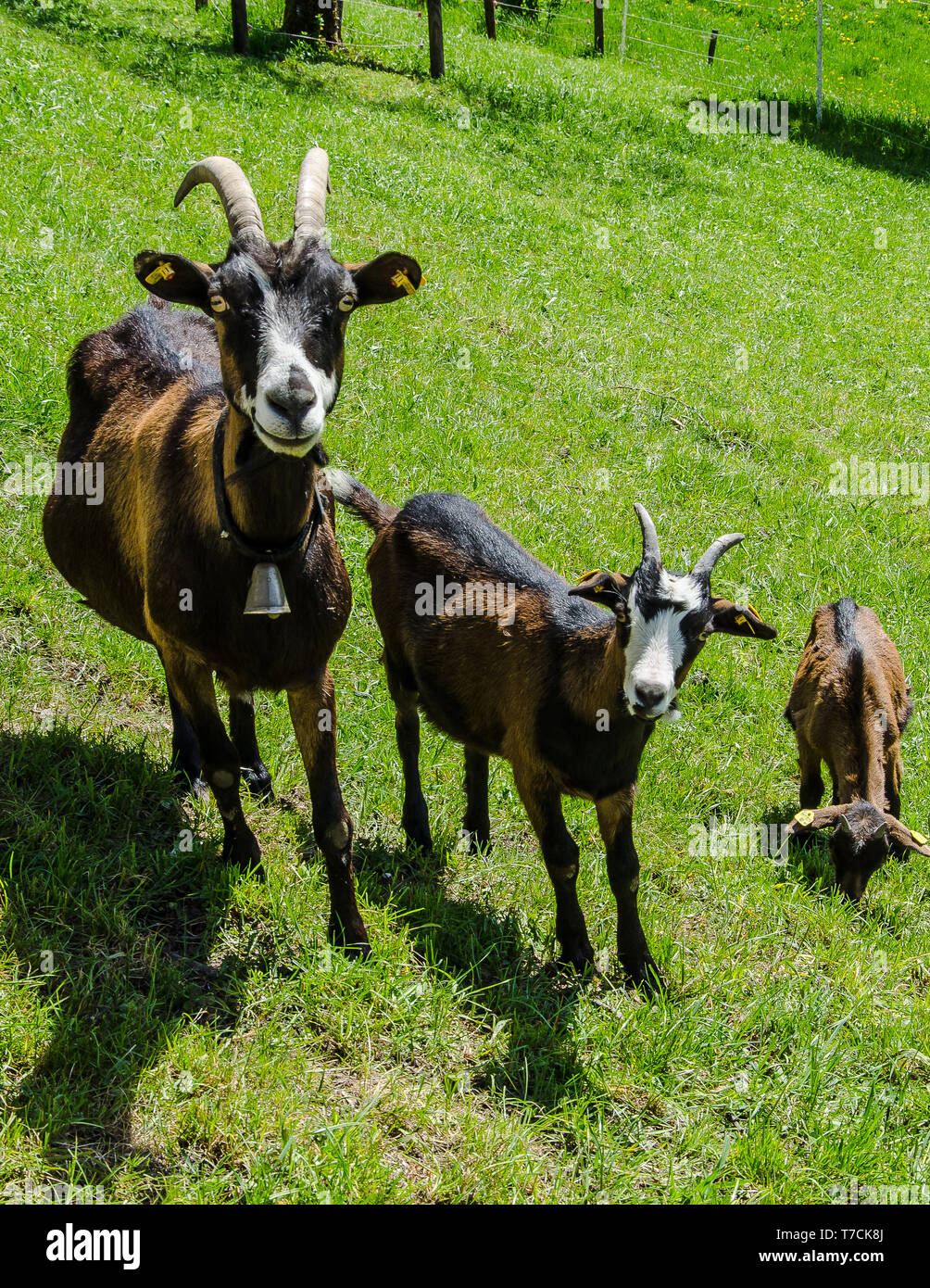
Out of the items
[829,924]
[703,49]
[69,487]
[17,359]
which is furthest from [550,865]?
[703,49]

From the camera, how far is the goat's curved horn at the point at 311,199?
143 inches

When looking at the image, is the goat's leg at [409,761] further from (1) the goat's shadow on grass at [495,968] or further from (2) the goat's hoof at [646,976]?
(2) the goat's hoof at [646,976]

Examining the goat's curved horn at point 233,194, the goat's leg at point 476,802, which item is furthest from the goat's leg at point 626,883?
the goat's curved horn at point 233,194

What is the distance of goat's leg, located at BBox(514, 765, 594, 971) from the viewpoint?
4.60 m

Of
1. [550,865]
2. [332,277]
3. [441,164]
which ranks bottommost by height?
[550,865]

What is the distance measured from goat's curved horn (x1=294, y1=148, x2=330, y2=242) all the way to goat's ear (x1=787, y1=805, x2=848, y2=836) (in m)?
3.81

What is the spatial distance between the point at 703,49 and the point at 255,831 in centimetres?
2776

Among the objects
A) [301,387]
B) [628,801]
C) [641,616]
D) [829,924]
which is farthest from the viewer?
[829,924]

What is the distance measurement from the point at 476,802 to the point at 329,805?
1221 mm

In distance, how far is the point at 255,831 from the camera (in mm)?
4934

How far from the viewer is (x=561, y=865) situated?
459cm

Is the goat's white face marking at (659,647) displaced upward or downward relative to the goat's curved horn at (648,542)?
downward

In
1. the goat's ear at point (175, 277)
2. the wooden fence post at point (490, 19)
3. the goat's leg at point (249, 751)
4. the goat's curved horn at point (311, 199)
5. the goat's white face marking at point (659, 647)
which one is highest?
the wooden fence post at point (490, 19)
